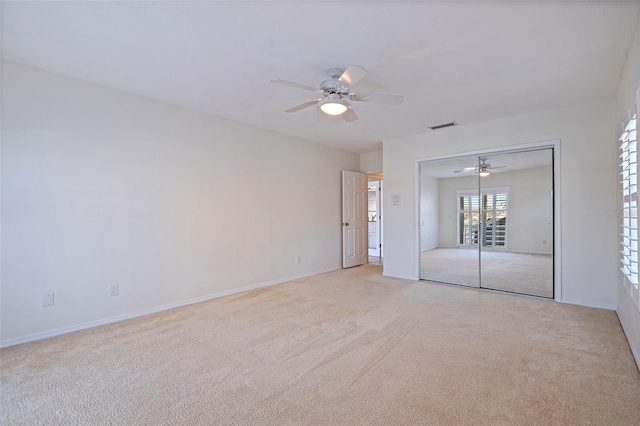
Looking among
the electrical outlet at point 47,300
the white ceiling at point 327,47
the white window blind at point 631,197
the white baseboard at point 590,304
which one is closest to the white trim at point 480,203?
the white baseboard at point 590,304

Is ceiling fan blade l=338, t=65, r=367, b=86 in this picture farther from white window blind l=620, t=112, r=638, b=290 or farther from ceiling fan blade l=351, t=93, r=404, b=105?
white window blind l=620, t=112, r=638, b=290

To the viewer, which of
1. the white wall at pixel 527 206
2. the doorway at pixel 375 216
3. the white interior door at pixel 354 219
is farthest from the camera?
the doorway at pixel 375 216

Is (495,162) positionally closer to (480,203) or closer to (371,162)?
(480,203)

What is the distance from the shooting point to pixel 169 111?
379 centimetres

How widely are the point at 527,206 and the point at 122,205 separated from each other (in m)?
5.20

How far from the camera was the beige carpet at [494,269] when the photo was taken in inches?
165

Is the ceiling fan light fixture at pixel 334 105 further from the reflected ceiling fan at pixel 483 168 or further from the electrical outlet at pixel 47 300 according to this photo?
the electrical outlet at pixel 47 300

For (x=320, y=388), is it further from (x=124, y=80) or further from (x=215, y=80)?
(x=124, y=80)

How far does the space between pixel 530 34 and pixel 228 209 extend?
3.78m

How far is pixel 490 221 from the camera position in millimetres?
4699

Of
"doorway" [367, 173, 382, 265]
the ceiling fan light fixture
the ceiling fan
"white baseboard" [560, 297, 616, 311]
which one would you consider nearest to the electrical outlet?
the ceiling fan

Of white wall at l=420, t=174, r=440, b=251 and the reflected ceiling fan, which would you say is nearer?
the reflected ceiling fan

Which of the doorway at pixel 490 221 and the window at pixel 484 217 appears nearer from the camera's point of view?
the doorway at pixel 490 221

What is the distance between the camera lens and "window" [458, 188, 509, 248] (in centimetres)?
462
